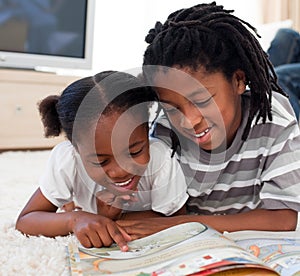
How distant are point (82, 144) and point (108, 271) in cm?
24

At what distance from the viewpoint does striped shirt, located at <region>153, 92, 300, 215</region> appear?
0.79m

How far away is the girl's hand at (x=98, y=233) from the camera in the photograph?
0.67 meters

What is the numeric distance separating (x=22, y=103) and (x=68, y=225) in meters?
1.50

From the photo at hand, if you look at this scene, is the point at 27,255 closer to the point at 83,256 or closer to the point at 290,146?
the point at 83,256

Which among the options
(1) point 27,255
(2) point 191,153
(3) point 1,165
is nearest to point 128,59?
(3) point 1,165

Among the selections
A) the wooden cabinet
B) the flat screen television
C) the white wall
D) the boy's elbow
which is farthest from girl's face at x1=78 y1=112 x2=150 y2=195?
the white wall

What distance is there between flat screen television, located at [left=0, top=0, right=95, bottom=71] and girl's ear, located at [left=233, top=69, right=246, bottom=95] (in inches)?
61.3

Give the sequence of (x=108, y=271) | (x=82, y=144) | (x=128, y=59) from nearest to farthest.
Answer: (x=108, y=271)
(x=82, y=144)
(x=128, y=59)

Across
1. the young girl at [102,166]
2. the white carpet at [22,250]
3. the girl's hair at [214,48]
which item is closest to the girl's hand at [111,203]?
the young girl at [102,166]

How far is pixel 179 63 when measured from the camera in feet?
2.54

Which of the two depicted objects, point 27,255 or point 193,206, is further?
point 193,206

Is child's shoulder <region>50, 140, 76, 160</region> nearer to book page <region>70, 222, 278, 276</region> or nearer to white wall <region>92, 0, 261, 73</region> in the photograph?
book page <region>70, 222, 278, 276</region>

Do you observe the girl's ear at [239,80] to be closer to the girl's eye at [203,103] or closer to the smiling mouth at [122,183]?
the girl's eye at [203,103]

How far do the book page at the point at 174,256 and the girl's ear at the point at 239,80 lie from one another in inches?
10.9
